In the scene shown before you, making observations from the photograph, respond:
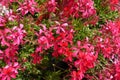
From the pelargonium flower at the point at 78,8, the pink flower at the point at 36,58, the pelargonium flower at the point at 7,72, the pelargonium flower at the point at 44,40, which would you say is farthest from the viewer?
the pelargonium flower at the point at 78,8

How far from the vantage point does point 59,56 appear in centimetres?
293

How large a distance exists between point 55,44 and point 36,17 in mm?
636

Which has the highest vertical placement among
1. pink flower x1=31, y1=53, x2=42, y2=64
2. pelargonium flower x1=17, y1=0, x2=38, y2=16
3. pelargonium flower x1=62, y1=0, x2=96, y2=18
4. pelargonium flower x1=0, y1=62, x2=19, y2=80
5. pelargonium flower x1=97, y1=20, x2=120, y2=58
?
pelargonium flower x1=17, y1=0, x2=38, y2=16

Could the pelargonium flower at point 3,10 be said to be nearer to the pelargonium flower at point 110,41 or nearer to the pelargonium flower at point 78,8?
the pelargonium flower at point 78,8

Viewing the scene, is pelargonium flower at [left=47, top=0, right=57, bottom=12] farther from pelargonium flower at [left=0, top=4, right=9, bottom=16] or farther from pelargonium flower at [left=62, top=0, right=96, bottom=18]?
pelargonium flower at [left=0, top=4, right=9, bottom=16]

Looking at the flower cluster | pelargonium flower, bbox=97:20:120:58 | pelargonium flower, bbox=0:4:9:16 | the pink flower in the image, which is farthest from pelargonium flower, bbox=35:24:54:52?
pelargonium flower, bbox=97:20:120:58

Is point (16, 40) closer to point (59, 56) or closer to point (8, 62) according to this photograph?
point (8, 62)

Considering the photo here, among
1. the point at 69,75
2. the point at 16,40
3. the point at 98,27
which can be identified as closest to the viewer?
the point at 16,40

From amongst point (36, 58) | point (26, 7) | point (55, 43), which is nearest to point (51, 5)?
point (26, 7)

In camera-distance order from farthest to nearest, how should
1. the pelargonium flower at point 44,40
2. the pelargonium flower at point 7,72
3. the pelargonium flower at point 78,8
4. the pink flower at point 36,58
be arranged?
the pelargonium flower at point 78,8
the pink flower at point 36,58
the pelargonium flower at point 44,40
the pelargonium flower at point 7,72

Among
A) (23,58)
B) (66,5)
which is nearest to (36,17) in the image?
(66,5)

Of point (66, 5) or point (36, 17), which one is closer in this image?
point (66, 5)

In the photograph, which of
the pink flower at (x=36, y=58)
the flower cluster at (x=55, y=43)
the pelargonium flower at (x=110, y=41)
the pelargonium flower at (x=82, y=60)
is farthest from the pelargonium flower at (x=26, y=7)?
the pelargonium flower at (x=110, y=41)

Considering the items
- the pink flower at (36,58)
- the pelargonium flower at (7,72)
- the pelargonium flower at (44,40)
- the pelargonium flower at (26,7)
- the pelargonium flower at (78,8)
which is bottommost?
the pink flower at (36,58)
